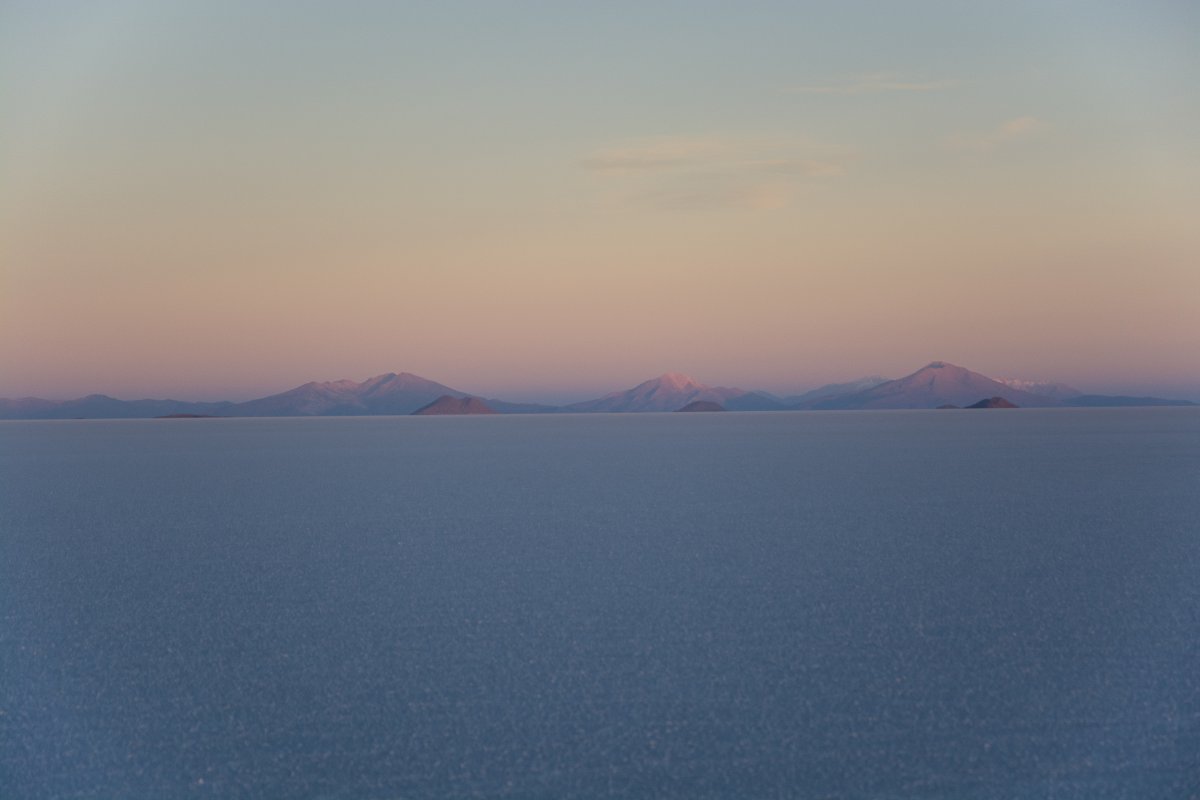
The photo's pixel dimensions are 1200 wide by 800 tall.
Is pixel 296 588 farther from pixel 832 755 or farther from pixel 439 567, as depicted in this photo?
pixel 832 755

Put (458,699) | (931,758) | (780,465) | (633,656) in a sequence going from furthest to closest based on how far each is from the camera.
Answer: (780,465) < (633,656) < (458,699) < (931,758)

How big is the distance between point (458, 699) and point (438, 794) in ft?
8.40

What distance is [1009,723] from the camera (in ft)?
37.0

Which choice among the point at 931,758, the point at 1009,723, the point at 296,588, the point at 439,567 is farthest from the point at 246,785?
the point at 439,567

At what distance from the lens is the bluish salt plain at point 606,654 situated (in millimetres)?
10203

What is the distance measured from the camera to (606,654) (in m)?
14.0

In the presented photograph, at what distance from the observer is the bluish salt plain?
10.2 metres

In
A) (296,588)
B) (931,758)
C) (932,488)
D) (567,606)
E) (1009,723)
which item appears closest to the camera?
(931,758)

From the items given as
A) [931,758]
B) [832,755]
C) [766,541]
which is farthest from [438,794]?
[766,541]

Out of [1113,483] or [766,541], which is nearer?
[766,541]

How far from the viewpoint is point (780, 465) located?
5231 cm

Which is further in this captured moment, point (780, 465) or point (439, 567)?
point (780, 465)

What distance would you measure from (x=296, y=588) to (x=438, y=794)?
9.86 meters

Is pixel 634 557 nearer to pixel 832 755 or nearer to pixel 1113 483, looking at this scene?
pixel 832 755
